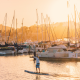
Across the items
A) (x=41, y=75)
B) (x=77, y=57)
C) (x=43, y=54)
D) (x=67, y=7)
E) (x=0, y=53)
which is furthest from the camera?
(x=0, y=53)

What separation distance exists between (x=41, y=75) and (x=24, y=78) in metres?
2.46

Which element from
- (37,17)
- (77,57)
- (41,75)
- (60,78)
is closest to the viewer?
(60,78)

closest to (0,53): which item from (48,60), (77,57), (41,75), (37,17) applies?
(37,17)

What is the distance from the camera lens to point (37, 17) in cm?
9606

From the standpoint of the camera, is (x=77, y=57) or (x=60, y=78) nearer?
(x=60, y=78)

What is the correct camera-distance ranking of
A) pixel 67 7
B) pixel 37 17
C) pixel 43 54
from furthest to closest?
pixel 37 17, pixel 67 7, pixel 43 54

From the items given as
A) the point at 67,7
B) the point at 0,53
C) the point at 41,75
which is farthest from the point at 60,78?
the point at 0,53

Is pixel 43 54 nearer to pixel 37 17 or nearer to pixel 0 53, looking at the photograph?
pixel 0 53

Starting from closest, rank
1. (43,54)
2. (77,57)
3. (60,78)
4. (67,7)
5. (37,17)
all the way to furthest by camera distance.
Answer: (60,78)
(77,57)
(43,54)
(67,7)
(37,17)

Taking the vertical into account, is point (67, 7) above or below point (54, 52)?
above

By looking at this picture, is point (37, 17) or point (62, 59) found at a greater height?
point (37, 17)

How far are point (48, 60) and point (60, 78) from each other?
2666 centimetres

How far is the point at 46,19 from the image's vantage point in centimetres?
9788

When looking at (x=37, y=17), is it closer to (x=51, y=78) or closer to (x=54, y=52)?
(x=54, y=52)
